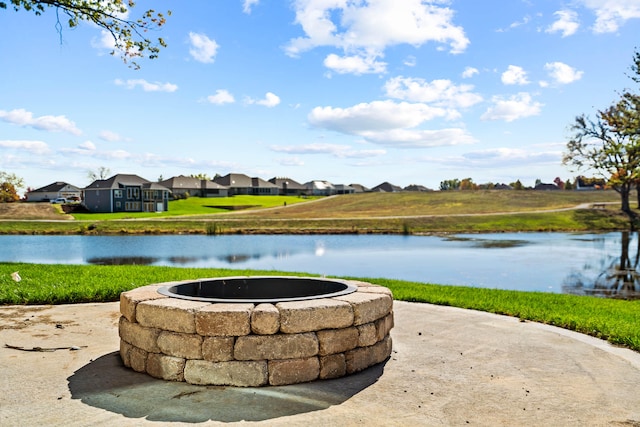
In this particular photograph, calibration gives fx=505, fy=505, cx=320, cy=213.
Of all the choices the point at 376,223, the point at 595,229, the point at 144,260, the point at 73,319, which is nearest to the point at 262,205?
the point at 376,223

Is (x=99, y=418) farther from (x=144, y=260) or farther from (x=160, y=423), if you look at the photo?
(x=144, y=260)

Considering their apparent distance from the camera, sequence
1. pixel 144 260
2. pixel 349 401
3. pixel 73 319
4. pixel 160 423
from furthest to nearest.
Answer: pixel 144 260 < pixel 73 319 < pixel 349 401 < pixel 160 423

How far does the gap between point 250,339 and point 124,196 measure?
77722 millimetres

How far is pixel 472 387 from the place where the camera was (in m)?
5.83

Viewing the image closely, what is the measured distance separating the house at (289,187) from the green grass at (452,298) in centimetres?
11387

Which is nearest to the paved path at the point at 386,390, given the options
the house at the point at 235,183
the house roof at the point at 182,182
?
the house roof at the point at 182,182

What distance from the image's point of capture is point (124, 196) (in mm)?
77688

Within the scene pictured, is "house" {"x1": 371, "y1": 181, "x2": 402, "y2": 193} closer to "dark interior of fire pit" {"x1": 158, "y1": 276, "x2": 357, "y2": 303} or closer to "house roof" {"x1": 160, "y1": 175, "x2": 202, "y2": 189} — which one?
"house roof" {"x1": 160, "y1": 175, "x2": 202, "y2": 189}

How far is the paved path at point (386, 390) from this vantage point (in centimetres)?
498

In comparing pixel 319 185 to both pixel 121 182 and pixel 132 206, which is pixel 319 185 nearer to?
pixel 132 206

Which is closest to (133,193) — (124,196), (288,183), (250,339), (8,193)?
(124,196)

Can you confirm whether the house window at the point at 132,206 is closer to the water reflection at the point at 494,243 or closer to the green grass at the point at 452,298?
the water reflection at the point at 494,243


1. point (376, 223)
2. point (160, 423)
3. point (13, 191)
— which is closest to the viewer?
point (160, 423)

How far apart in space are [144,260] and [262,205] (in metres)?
62.5
